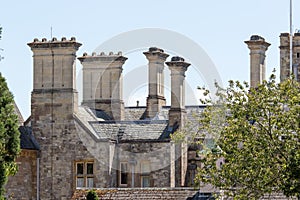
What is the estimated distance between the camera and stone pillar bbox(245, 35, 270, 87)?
70.3 m

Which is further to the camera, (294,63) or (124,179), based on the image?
(294,63)

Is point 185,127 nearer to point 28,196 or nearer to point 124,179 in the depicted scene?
point 124,179

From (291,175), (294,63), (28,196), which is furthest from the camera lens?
(294,63)

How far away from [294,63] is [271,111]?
88.9 feet

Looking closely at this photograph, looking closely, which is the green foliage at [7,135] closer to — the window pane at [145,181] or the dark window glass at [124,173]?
the dark window glass at [124,173]

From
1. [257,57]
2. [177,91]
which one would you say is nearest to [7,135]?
[177,91]

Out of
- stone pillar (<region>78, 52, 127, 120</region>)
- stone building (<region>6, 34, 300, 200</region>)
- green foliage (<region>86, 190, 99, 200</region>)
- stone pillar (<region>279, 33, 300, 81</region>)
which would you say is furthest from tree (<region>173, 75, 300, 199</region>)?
stone pillar (<region>279, 33, 300, 81</region>)

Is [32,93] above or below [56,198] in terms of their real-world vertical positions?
above

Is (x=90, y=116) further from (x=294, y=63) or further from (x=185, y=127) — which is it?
(x=294, y=63)

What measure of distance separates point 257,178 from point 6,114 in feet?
28.4

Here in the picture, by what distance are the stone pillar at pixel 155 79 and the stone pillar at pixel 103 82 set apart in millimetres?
1396

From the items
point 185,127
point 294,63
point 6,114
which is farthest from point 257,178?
point 294,63

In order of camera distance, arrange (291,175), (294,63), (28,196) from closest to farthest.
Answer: (291,175)
(28,196)
(294,63)

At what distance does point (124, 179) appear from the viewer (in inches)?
2613
